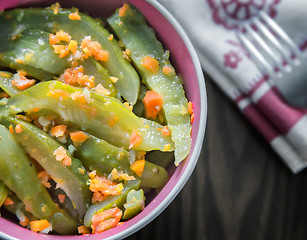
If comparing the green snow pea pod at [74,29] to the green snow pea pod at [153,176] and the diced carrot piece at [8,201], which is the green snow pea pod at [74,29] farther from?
the diced carrot piece at [8,201]

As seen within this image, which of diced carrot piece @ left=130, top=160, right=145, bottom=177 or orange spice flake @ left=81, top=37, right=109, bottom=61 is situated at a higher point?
orange spice flake @ left=81, top=37, right=109, bottom=61

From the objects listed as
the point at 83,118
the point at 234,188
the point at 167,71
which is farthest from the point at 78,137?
the point at 234,188

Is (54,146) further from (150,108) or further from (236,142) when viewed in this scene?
(236,142)

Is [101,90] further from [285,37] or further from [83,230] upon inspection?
[285,37]

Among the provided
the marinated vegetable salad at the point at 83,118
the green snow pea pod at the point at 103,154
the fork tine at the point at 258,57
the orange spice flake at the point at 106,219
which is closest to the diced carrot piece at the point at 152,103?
the marinated vegetable salad at the point at 83,118

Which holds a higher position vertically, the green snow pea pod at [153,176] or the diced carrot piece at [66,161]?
the green snow pea pod at [153,176]

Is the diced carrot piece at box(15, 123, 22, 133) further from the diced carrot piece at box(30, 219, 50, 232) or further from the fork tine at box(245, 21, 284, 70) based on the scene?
the fork tine at box(245, 21, 284, 70)

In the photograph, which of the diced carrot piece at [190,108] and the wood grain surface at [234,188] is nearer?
the diced carrot piece at [190,108]

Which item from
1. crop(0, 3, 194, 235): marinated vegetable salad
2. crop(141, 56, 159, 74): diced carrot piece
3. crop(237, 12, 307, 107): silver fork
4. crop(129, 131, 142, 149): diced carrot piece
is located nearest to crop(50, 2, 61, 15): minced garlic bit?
crop(0, 3, 194, 235): marinated vegetable salad
